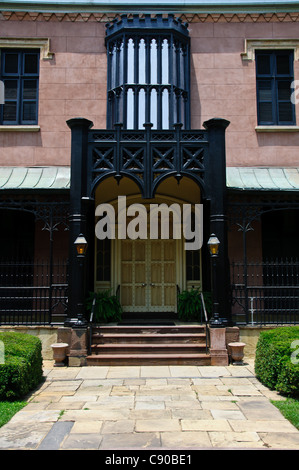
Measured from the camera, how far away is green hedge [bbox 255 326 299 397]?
22.7 feet

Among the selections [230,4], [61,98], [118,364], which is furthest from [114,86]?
[118,364]

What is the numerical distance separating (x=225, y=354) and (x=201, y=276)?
12.1 feet

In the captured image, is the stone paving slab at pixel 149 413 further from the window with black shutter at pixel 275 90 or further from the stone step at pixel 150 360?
the window with black shutter at pixel 275 90

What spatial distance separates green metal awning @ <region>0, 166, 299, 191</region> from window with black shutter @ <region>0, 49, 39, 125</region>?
1668 mm

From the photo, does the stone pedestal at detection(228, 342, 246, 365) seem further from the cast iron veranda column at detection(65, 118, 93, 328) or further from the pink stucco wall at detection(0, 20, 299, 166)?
the pink stucco wall at detection(0, 20, 299, 166)

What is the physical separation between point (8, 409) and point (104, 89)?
9.42 metres

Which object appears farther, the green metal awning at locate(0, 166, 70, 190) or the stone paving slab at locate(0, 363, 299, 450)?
the green metal awning at locate(0, 166, 70, 190)

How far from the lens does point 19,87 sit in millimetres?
12812

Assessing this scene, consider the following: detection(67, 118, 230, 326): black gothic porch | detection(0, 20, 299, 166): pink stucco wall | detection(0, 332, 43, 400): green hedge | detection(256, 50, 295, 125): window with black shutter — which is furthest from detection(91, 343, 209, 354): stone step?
detection(256, 50, 295, 125): window with black shutter

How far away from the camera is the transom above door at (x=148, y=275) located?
42.2ft

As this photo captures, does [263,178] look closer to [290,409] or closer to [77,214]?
[77,214]

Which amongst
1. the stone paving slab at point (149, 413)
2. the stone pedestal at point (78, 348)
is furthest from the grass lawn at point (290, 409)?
the stone pedestal at point (78, 348)

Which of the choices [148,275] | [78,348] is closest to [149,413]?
[78,348]

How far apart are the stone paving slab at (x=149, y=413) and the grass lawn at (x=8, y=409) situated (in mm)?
85
